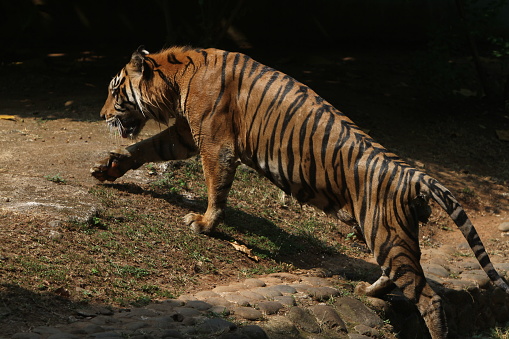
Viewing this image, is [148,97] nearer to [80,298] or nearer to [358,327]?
[80,298]

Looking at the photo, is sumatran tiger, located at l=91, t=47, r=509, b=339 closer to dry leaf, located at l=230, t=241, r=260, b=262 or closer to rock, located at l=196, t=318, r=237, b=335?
dry leaf, located at l=230, t=241, r=260, b=262

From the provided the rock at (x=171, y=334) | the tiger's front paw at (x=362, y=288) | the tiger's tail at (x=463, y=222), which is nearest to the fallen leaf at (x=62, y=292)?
the rock at (x=171, y=334)

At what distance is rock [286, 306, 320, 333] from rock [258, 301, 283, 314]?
0.31 ft

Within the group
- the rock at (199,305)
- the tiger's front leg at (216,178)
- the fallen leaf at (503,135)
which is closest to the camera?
the rock at (199,305)

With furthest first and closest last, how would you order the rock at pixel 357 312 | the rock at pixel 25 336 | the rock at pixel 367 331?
the rock at pixel 357 312, the rock at pixel 367 331, the rock at pixel 25 336

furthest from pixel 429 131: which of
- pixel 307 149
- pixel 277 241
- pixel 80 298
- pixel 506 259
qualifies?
pixel 80 298

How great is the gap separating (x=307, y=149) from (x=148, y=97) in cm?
174

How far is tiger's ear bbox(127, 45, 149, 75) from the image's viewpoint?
6316 mm

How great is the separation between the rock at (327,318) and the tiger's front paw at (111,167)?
263 cm

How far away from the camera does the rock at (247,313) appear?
4660 mm

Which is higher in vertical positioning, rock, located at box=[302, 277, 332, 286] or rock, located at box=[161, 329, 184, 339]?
rock, located at box=[161, 329, 184, 339]

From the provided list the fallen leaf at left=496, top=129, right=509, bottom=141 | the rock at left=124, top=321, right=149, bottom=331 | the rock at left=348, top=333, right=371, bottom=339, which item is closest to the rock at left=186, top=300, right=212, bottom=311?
the rock at left=124, top=321, right=149, bottom=331

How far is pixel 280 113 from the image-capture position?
581 cm

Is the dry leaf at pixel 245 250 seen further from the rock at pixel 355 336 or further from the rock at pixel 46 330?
the rock at pixel 46 330
